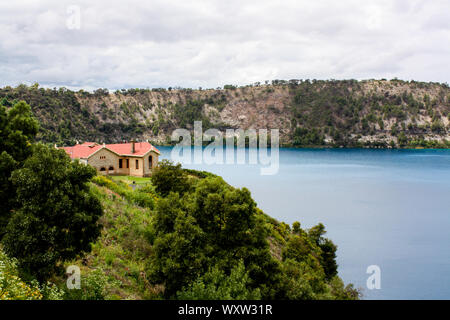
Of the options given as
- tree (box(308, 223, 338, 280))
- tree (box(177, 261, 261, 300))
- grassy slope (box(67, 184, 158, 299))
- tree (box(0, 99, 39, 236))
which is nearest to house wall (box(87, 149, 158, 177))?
grassy slope (box(67, 184, 158, 299))

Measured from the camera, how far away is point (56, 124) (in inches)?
4906

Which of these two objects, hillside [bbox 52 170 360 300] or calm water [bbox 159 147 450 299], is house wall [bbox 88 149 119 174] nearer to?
hillside [bbox 52 170 360 300]

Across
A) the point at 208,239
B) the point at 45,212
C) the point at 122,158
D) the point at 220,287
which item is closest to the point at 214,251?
the point at 208,239

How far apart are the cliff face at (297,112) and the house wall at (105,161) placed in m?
106

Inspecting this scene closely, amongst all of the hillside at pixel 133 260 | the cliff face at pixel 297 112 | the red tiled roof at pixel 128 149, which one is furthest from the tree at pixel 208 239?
the cliff face at pixel 297 112

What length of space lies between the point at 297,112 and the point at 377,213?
13760cm

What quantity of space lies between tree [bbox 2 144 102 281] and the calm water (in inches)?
901

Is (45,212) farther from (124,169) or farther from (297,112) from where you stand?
(297,112)

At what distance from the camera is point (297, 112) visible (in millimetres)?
184750

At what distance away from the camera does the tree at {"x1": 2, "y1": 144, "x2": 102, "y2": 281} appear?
11766mm

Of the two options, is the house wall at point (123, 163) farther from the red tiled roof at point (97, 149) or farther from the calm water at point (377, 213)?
the calm water at point (377, 213)

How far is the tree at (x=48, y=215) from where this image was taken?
11766 millimetres
